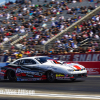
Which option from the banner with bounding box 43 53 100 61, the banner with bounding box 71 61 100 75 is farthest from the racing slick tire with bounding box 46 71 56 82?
the banner with bounding box 43 53 100 61

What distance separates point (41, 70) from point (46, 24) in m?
14.8

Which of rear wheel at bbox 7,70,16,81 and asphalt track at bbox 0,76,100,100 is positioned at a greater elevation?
rear wheel at bbox 7,70,16,81

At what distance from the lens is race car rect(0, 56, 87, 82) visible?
1109 centimetres

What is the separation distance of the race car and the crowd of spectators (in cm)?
719

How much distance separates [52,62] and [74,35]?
966 cm

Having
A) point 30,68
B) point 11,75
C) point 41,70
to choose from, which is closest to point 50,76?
point 41,70

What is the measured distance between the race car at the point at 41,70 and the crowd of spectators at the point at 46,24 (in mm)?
7190

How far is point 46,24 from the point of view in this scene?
2594 cm

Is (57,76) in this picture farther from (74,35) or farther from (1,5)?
(1,5)

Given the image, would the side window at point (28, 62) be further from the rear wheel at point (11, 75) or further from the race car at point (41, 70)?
the rear wheel at point (11, 75)

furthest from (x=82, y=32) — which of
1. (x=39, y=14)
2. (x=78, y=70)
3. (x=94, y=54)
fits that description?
(x=78, y=70)

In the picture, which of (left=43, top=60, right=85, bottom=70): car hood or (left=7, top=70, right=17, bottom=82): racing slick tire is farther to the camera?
(left=7, top=70, right=17, bottom=82): racing slick tire

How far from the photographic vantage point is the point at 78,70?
1126 cm

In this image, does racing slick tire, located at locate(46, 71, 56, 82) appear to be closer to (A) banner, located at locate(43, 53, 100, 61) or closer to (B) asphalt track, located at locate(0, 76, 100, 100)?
(B) asphalt track, located at locate(0, 76, 100, 100)
